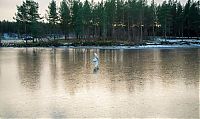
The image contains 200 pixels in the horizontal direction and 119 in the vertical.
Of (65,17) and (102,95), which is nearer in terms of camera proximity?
(102,95)

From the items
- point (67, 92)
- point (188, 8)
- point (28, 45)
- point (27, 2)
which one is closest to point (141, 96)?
point (67, 92)

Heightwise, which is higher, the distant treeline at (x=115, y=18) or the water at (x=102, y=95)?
the distant treeline at (x=115, y=18)

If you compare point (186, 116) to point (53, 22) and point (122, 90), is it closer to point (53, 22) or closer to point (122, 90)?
point (122, 90)

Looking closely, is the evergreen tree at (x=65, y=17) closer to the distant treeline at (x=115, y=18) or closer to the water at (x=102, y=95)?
the distant treeline at (x=115, y=18)

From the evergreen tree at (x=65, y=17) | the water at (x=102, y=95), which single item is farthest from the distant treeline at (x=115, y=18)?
the water at (x=102, y=95)

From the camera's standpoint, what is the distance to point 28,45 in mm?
74562

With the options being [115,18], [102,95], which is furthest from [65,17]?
[102,95]

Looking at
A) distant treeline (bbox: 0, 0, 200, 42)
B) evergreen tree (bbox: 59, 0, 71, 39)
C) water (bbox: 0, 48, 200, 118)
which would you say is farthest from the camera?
evergreen tree (bbox: 59, 0, 71, 39)

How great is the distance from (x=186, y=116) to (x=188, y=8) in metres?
88.3

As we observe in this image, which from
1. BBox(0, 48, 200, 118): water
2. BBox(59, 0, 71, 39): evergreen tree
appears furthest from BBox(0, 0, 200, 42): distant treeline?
BBox(0, 48, 200, 118): water

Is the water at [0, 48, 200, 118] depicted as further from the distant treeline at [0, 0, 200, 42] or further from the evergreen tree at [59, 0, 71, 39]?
the evergreen tree at [59, 0, 71, 39]

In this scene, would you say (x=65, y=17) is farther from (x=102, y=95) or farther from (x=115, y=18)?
(x=102, y=95)

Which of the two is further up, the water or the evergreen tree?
the evergreen tree

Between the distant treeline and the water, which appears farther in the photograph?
the distant treeline
